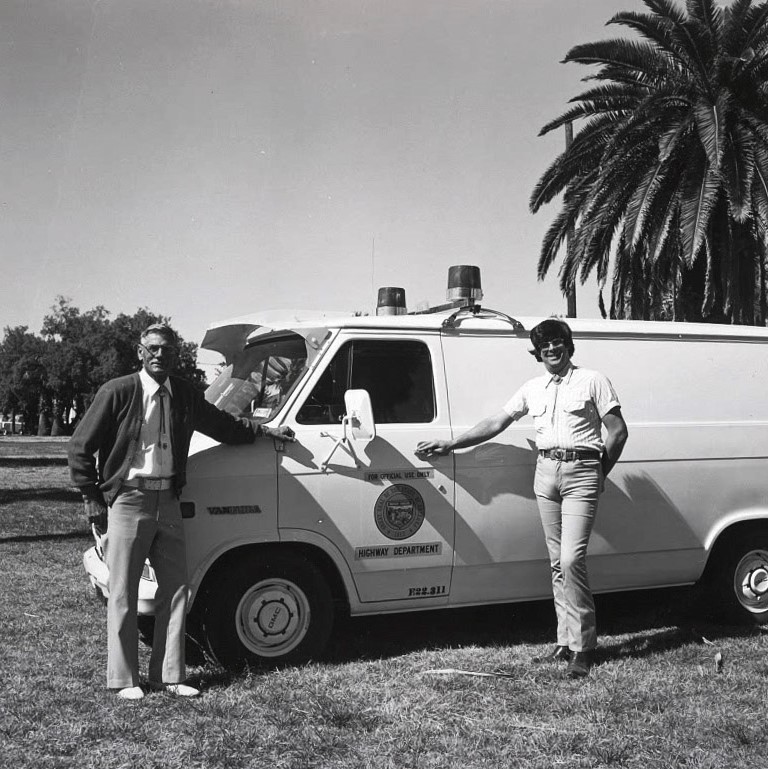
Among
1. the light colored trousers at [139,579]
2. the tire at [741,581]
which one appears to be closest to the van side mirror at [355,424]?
the light colored trousers at [139,579]

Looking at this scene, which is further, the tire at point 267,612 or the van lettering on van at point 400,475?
the van lettering on van at point 400,475

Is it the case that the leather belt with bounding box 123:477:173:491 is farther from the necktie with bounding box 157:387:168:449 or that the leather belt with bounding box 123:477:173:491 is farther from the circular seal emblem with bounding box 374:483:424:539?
the circular seal emblem with bounding box 374:483:424:539

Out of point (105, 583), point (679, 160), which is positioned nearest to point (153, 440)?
point (105, 583)

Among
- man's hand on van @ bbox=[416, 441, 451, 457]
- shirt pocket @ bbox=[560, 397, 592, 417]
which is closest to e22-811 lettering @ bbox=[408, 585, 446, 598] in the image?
man's hand on van @ bbox=[416, 441, 451, 457]

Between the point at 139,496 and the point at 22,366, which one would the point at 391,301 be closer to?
the point at 139,496

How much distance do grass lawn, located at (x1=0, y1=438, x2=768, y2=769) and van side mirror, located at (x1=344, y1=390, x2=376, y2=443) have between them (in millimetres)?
1365

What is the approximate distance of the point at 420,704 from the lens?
4.51 metres

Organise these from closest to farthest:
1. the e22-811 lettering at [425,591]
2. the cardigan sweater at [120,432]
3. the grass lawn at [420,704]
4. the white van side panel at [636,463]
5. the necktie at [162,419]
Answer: the grass lawn at [420,704] < the cardigan sweater at [120,432] < the necktie at [162,419] < the e22-811 lettering at [425,591] < the white van side panel at [636,463]

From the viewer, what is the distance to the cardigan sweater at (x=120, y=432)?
4.56m

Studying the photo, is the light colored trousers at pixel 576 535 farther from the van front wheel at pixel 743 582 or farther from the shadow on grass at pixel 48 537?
the shadow on grass at pixel 48 537

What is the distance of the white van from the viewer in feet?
16.4

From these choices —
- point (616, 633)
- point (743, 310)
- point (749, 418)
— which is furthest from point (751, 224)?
point (616, 633)

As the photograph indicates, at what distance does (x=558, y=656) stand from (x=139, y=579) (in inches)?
97.3

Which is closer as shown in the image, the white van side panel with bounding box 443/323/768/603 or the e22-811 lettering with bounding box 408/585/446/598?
the e22-811 lettering with bounding box 408/585/446/598
